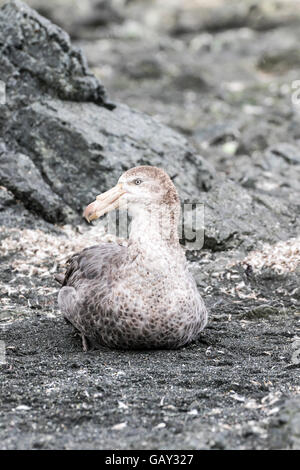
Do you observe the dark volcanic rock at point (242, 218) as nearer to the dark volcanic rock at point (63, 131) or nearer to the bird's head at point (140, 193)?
the dark volcanic rock at point (63, 131)

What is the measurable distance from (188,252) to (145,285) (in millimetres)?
2613

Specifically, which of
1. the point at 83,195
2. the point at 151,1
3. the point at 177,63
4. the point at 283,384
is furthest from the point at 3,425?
the point at 151,1

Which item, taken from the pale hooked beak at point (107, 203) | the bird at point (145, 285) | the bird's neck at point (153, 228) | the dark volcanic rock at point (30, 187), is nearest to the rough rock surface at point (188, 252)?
the dark volcanic rock at point (30, 187)

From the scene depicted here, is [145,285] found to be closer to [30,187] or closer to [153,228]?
[153,228]

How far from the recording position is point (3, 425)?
14.2 feet

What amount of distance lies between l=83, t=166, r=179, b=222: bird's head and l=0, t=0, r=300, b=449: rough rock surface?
103 cm

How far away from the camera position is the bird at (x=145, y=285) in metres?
5.82

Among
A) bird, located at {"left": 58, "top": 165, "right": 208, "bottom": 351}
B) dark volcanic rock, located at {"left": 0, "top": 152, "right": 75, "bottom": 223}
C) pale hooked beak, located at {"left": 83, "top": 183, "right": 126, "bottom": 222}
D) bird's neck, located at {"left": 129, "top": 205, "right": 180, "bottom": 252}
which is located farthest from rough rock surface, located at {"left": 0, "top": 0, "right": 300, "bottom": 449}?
pale hooked beak, located at {"left": 83, "top": 183, "right": 126, "bottom": 222}

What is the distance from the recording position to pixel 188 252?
844cm

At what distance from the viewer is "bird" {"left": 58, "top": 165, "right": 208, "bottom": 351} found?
5.82m

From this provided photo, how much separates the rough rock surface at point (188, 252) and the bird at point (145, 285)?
0.56 ft

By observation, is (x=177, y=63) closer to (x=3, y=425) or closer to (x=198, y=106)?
A: (x=198, y=106)

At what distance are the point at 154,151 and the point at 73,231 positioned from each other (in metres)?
1.29

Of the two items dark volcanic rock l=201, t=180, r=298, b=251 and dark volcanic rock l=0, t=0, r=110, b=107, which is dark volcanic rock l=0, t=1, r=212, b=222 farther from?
dark volcanic rock l=201, t=180, r=298, b=251
